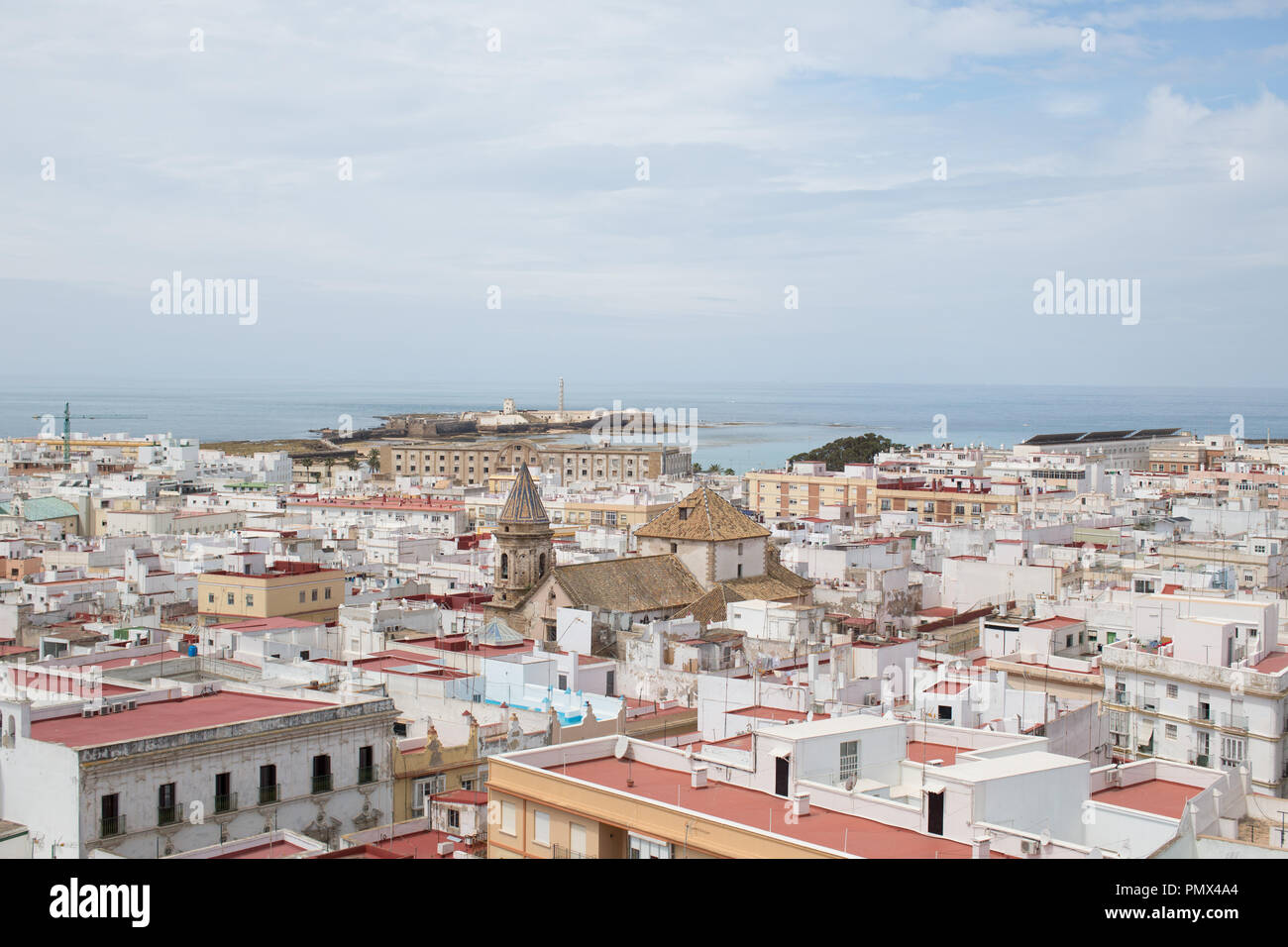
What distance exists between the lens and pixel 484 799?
1775 cm

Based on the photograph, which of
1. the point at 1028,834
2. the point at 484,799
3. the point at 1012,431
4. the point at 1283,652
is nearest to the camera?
the point at 1028,834

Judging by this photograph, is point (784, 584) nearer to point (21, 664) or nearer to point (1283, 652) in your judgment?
point (1283, 652)

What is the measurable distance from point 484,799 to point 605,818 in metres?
4.65

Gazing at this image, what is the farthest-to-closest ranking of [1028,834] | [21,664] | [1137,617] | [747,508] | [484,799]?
[747,508] → [1137,617] → [21,664] → [484,799] → [1028,834]

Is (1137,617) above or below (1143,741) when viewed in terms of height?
above

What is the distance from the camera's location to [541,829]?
564 inches

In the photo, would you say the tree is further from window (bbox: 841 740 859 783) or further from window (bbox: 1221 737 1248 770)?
window (bbox: 841 740 859 783)

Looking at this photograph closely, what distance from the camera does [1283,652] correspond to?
24.3 meters

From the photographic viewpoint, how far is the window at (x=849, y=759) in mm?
14992

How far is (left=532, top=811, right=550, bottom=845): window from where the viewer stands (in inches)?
561

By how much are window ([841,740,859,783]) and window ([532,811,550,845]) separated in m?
3.20

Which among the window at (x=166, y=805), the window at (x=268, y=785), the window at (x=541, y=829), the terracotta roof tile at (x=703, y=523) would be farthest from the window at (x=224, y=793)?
the terracotta roof tile at (x=703, y=523)

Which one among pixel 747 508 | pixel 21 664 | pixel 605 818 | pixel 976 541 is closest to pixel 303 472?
pixel 747 508

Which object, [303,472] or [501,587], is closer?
[501,587]
